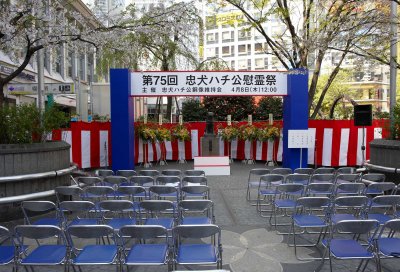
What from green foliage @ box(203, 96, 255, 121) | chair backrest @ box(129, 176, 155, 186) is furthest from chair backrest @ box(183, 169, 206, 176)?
green foliage @ box(203, 96, 255, 121)

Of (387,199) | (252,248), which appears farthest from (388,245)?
(252,248)

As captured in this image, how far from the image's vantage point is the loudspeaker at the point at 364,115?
Answer: 1098cm

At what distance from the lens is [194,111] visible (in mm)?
27141

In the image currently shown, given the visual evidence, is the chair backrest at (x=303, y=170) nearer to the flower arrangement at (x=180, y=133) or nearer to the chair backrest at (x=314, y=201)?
the chair backrest at (x=314, y=201)

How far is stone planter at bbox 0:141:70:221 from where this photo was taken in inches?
261

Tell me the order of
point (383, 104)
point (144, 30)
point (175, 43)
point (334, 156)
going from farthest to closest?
point (383, 104) → point (175, 43) → point (334, 156) → point (144, 30)

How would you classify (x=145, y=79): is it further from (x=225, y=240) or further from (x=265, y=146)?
(x=225, y=240)

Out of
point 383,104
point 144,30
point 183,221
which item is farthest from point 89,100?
point 383,104

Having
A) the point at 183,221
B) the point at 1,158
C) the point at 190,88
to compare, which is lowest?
the point at 183,221

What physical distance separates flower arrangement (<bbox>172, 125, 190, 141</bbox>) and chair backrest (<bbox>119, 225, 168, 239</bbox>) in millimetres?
11293

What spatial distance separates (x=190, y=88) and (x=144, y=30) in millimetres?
2930

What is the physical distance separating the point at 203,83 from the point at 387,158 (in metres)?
5.88

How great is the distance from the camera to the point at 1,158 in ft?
21.6

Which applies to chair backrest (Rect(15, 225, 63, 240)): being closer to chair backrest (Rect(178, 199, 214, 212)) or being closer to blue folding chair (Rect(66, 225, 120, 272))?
blue folding chair (Rect(66, 225, 120, 272))
